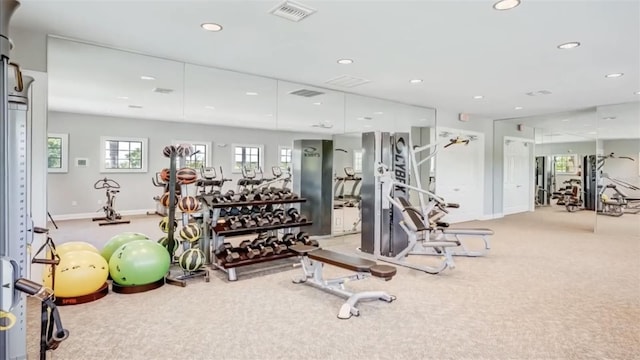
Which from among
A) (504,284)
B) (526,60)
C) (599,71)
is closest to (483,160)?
(599,71)

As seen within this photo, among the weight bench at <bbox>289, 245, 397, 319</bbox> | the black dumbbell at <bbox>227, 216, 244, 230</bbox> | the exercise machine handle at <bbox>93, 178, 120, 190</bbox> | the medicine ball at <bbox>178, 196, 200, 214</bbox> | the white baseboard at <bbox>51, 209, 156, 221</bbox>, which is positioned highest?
the exercise machine handle at <bbox>93, 178, 120, 190</bbox>

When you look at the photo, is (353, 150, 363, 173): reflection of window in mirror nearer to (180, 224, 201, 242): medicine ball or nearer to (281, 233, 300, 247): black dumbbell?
(281, 233, 300, 247): black dumbbell

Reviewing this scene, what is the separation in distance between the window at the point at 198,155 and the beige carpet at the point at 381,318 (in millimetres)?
910

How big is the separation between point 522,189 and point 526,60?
6.19 metres

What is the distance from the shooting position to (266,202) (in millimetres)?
4816

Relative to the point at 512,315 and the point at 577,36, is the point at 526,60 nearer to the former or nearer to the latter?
the point at 577,36

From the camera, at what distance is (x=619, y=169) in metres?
7.32

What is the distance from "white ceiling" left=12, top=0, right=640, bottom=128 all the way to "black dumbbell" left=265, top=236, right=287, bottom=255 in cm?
197

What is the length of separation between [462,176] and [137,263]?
735 centimetres

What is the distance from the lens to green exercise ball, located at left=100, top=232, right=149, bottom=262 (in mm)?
4041

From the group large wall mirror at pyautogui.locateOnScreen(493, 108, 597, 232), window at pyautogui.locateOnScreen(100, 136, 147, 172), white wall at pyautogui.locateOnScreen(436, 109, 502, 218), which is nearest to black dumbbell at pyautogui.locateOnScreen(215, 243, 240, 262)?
window at pyautogui.locateOnScreen(100, 136, 147, 172)

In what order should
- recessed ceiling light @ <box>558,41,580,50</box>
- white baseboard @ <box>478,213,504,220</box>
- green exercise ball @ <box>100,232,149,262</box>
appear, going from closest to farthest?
recessed ceiling light @ <box>558,41,580,50</box>
green exercise ball @ <box>100,232,149,262</box>
white baseboard @ <box>478,213,504,220</box>

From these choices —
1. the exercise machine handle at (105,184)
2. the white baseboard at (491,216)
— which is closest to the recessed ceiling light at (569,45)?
the exercise machine handle at (105,184)

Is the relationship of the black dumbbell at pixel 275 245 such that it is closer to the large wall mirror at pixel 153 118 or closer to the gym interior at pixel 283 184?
the gym interior at pixel 283 184
